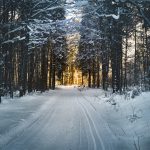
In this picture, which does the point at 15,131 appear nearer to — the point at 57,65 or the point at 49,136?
the point at 49,136

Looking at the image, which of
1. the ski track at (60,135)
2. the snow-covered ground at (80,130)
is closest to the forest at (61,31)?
the snow-covered ground at (80,130)

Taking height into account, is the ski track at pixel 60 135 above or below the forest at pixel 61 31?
below

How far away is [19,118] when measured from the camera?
729 inches

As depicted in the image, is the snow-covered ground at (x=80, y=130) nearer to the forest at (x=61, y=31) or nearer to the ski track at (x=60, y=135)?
the ski track at (x=60, y=135)

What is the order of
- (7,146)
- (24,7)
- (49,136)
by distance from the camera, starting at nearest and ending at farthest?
(7,146)
(49,136)
(24,7)

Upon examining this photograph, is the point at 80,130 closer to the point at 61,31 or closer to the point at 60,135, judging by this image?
the point at 60,135

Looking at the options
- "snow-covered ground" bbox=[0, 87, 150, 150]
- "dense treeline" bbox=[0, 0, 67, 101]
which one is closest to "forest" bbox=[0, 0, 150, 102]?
"dense treeline" bbox=[0, 0, 67, 101]

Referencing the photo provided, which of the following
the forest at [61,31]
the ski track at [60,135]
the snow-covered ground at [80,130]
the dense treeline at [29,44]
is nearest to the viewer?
the ski track at [60,135]

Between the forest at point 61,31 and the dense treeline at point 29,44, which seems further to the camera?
the dense treeline at point 29,44

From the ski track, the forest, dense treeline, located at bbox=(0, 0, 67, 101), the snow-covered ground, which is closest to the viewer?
the ski track

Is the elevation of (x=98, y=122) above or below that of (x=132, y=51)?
below

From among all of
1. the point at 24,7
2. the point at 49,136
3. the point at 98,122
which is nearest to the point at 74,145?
the point at 49,136

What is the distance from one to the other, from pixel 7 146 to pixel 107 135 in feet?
12.8

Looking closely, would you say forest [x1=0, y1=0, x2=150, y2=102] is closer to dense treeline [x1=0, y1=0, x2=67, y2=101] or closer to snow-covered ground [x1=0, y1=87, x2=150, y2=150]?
dense treeline [x1=0, y1=0, x2=67, y2=101]
